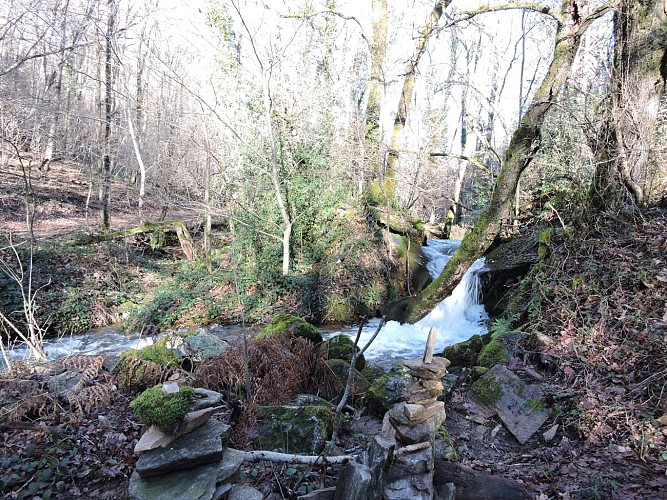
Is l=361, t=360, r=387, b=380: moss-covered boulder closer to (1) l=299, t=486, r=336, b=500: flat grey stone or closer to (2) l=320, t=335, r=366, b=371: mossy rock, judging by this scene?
(2) l=320, t=335, r=366, b=371: mossy rock

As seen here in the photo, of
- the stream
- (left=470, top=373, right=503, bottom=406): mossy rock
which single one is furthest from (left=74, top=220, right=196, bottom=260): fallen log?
(left=470, top=373, right=503, bottom=406): mossy rock

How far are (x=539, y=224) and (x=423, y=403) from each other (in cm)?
722

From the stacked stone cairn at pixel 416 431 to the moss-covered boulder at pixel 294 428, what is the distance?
670mm

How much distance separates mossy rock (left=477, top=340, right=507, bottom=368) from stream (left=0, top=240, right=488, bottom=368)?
2.42 m

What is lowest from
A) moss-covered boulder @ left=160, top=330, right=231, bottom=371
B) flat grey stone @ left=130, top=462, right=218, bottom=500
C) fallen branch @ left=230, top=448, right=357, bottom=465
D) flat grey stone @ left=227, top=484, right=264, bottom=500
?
moss-covered boulder @ left=160, top=330, right=231, bottom=371

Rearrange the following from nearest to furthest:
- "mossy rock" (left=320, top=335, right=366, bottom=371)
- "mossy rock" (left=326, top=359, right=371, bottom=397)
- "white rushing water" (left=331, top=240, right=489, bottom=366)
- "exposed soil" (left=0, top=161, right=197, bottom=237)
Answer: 1. "mossy rock" (left=326, top=359, right=371, bottom=397)
2. "mossy rock" (left=320, top=335, right=366, bottom=371)
3. "white rushing water" (left=331, top=240, right=489, bottom=366)
4. "exposed soil" (left=0, top=161, right=197, bottom=237)

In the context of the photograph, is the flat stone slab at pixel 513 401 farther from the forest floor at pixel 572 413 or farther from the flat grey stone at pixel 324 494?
the flat grey stone at pixel 324 494

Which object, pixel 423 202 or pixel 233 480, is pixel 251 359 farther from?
pixel 423 202

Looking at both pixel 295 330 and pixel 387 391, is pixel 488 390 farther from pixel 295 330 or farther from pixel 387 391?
pixel 295 330

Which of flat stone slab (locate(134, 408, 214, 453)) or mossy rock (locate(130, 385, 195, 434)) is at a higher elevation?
mossy rock (locate(130, 385, 195, 434))

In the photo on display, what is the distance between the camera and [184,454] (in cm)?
291

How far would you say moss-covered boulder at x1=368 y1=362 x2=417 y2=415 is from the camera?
4656 mm

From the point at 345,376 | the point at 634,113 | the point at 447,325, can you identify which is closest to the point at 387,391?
the point at 345,376

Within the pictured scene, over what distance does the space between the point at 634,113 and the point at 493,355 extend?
4228 mm
